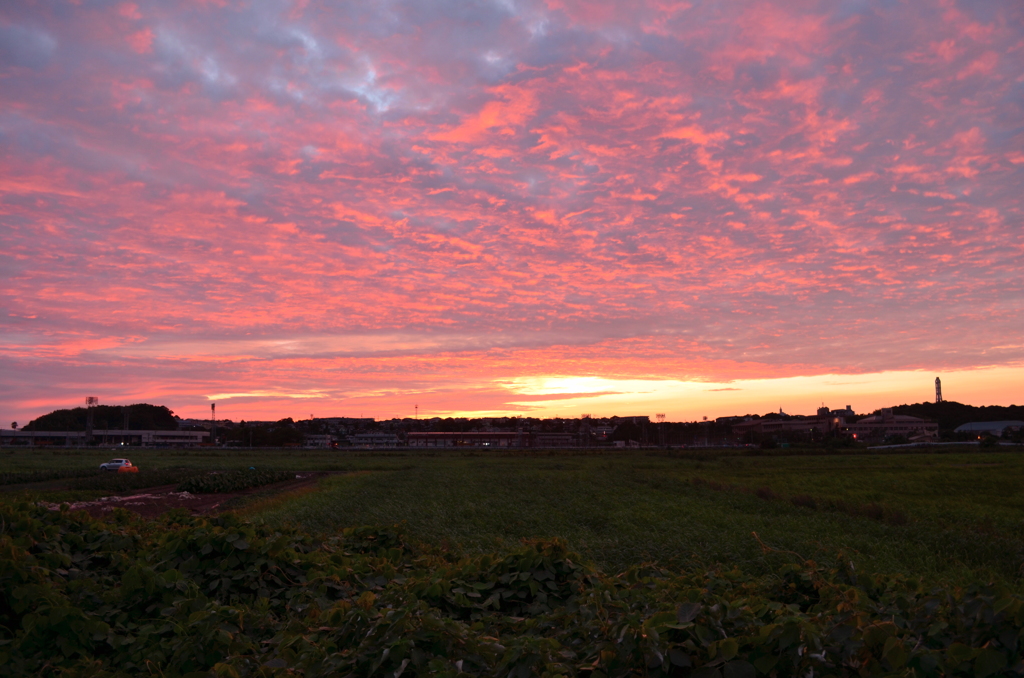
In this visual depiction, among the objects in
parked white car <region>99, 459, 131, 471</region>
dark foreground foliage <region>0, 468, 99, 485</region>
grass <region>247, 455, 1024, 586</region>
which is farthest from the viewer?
parked white car <region>99, 459, 131, 471</region>

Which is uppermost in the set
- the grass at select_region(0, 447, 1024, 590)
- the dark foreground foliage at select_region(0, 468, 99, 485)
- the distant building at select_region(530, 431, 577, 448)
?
the dark foreground foliage at select_region(0, 468, 99, 485)

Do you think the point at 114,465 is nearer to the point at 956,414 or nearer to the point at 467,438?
the point at 467,438

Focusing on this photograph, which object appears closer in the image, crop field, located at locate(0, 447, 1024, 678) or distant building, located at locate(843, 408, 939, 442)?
crop field, located at locate(0, 447, 1024, 678)

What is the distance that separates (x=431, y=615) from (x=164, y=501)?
3231cm

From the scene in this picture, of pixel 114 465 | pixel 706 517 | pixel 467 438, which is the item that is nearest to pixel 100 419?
pixel 467 438

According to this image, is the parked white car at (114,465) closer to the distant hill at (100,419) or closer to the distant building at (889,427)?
the distant hill at (100,419)

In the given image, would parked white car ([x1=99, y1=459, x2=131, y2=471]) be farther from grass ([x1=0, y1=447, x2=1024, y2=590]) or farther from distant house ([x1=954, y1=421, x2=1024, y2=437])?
distant house ([x1=954, y1=421, x2=1024, y2=437])

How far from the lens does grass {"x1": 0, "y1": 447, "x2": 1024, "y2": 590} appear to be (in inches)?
645

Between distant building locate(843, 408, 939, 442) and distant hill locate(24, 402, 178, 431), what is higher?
distant hill locate(24, 402, 178, 431)

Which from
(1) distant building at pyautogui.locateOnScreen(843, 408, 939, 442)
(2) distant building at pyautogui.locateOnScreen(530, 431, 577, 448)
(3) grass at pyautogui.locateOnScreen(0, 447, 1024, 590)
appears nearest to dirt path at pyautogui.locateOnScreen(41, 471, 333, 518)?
(3) grass at pyautogui.locateOnScreen(0, 447, 1024, 590)

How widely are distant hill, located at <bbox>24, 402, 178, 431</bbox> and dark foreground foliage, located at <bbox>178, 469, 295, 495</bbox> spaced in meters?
148

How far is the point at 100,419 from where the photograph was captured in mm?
183875

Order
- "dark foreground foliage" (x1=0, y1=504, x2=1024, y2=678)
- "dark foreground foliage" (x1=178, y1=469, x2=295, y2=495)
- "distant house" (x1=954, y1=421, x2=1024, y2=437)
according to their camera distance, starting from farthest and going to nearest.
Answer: "distant house" (x1=954, y1=421, x2=1024, y2=437) < "dark foreground foliage" (x1=178, y1=469, x2=295, y2=495) < "dark foreground foliage" (x1=0, y1=504, x2=1024, y2=678)

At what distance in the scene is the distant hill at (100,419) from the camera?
175125 mm
